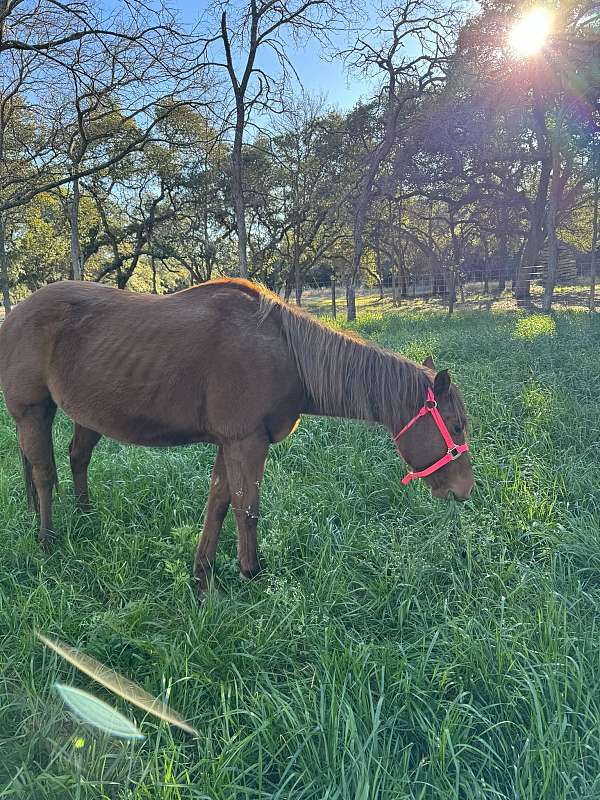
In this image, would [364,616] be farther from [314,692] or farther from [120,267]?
[120,267]

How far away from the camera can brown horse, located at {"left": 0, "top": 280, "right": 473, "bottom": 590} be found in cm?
249

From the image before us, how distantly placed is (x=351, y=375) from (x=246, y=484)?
34.6 inches

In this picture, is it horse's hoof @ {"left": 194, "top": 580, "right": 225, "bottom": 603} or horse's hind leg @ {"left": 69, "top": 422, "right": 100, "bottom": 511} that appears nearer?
horse's hoof @ {"left": 194, "top": 580, "right": 225, "bottom": 603}

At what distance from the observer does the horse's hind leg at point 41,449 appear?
2.93 meters

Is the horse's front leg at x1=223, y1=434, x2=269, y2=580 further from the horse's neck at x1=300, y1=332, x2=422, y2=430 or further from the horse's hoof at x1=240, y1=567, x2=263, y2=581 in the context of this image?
the horse's neck at x1=300, y1=332, x2=422, y2=430

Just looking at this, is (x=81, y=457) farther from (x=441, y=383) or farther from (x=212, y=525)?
(x=441, y=383)

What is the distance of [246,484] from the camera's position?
8.18ft

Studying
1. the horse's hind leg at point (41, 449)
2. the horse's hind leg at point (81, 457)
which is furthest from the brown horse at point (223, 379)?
the horse's hind leg at point (81, 457)

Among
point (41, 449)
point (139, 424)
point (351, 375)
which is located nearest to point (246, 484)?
point (139, 424)

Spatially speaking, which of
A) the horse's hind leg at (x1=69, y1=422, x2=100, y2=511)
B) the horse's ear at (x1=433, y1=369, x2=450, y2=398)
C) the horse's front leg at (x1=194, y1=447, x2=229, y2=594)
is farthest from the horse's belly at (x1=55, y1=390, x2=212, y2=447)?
the horse's ear at (x1=433, y1=369, x2=450, y2=398)

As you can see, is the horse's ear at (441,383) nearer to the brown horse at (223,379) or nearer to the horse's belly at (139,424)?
the brown horse at (223,379)

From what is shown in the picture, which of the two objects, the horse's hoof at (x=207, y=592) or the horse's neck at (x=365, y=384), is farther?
the horse's neck at (x=365, y=384)

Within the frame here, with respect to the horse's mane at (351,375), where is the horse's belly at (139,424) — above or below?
below

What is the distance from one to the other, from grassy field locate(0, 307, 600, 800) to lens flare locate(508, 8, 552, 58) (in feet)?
45.5
